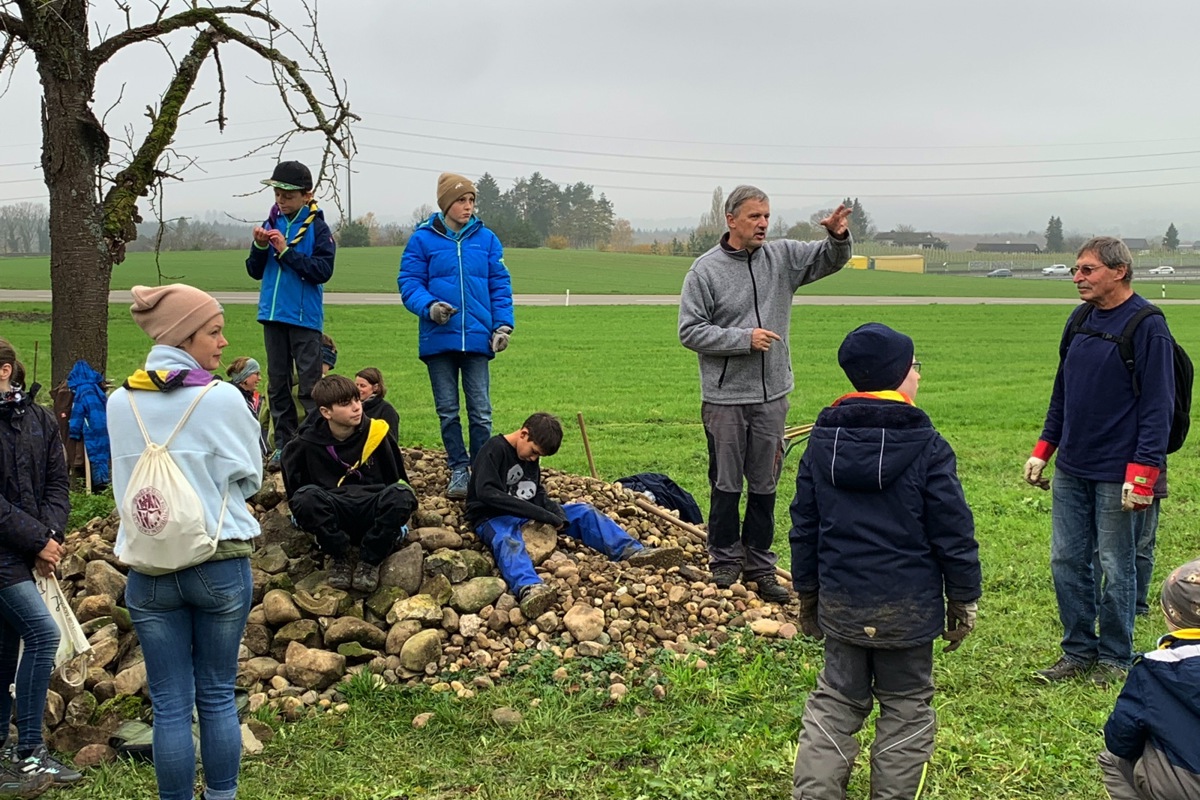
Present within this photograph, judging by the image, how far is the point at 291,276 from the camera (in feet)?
21.4

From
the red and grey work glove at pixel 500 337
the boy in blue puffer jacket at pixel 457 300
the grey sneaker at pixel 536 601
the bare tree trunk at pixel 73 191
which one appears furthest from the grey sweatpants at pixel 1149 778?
the bare tree trunk at pixel 73 191

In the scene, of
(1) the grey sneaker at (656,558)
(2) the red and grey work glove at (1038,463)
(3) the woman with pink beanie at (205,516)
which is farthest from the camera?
(1) the grey sneaker at (656,558)

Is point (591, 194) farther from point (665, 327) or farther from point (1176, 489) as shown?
point (1176, 489)

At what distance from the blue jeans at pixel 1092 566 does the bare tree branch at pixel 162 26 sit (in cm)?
655

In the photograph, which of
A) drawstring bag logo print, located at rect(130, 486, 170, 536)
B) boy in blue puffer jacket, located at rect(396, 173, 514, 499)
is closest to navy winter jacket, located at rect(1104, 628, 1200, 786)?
drawstring bag logo print, located at rect(130, 486, 170, 536)

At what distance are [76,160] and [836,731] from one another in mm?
7183

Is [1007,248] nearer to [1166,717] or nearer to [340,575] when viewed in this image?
[340,575]

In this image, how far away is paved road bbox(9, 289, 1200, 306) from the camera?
35719 mm

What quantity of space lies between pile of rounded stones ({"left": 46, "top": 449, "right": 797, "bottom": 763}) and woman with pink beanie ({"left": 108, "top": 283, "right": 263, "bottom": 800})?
39.3 inches

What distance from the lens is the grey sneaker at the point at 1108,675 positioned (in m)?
4.81

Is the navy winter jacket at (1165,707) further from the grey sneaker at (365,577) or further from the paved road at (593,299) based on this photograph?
the paved road at (593,299)

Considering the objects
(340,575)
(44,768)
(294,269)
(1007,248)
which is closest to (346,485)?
(340,575)

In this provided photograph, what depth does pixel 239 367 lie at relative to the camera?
277 inches

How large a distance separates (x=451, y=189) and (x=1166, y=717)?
4901 mm
